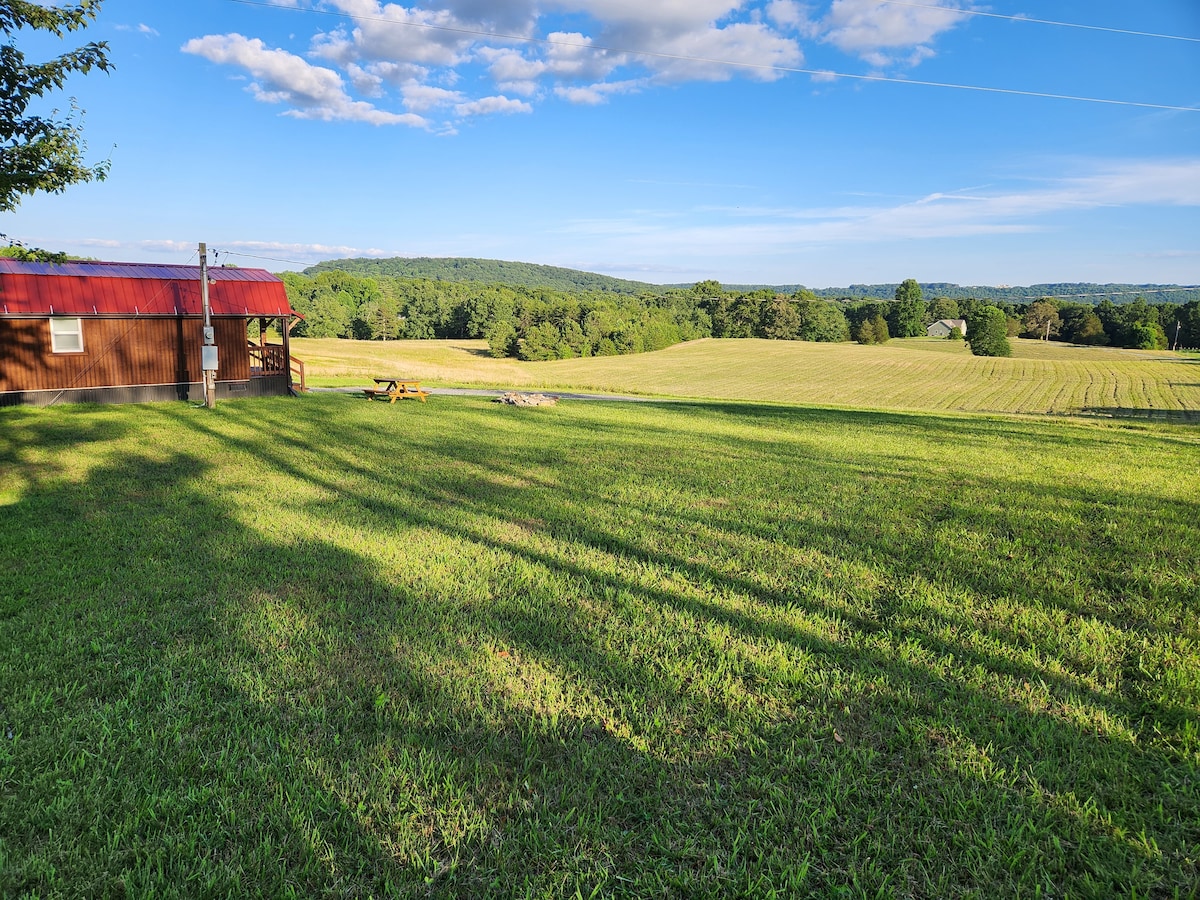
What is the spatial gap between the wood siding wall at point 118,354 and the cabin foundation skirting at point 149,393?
155 mm

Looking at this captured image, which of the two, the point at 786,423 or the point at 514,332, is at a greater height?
the point at 514,332

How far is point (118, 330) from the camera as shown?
18438mm

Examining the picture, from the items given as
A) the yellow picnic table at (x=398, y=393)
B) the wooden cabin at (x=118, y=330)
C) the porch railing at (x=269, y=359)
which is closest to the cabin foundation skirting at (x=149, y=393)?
the wooden cabin at (x=118, y=330)

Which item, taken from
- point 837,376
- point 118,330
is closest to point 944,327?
point 837,376

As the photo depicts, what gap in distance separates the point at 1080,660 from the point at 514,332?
81.2m

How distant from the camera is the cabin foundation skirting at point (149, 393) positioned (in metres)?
17.5

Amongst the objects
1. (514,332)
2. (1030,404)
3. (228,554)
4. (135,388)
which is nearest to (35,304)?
(135,388)

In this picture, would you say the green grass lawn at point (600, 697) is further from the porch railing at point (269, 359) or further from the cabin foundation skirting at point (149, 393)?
the porch railing at point (269, 359)

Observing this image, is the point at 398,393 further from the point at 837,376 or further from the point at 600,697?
the point at 837,376

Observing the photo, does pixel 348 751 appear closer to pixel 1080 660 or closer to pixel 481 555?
pixel 481 555

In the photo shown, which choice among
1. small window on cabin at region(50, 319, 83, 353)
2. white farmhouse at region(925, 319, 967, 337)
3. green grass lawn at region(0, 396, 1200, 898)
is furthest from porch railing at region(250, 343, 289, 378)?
white farmhouse at region(925, 319, 967, 337)

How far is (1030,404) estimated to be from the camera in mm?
36094

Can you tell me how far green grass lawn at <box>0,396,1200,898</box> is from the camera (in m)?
2.42

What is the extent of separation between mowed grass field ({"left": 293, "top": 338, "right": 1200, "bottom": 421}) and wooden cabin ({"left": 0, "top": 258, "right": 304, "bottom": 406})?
10.7 meters
